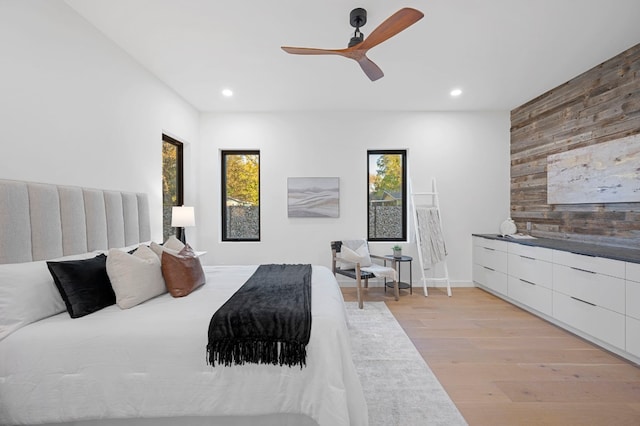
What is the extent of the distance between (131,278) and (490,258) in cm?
425

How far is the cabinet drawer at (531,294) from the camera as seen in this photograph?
316 centimetres

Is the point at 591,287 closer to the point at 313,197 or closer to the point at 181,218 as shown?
the point at 313,197

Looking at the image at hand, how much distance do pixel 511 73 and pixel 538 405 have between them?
10.5ft

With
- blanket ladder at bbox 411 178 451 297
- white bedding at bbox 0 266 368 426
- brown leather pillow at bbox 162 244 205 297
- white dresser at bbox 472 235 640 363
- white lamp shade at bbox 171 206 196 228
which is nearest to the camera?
white bedding at bbox 0 266 368 426

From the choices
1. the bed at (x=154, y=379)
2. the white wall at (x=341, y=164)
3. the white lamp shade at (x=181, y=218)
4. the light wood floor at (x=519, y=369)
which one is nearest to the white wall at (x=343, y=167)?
the white wall at (x=341, y=164)

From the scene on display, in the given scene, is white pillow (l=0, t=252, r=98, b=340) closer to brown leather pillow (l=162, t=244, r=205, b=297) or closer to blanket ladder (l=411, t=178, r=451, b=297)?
brown leather pillow (l=162, t=244, r=205, b=297)

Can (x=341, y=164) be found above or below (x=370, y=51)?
below

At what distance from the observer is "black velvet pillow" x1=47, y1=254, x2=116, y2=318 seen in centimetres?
166

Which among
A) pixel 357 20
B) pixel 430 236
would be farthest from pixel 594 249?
pixel 357 20

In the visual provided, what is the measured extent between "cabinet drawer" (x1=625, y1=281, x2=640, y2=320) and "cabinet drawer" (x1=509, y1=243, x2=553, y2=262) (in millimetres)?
794

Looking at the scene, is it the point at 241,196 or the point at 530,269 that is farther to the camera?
the point at 241,196

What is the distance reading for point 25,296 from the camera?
1.56 meters

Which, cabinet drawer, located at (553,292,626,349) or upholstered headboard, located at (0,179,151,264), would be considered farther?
cabinet drawer, located at (553,292,626,349)

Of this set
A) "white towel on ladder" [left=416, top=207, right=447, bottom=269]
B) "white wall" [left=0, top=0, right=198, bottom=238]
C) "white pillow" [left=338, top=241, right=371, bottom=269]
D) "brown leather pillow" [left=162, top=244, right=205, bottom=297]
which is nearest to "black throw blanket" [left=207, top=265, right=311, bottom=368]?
"brown leather pillow" [left=162, top=244, right=205, bottom=297]
